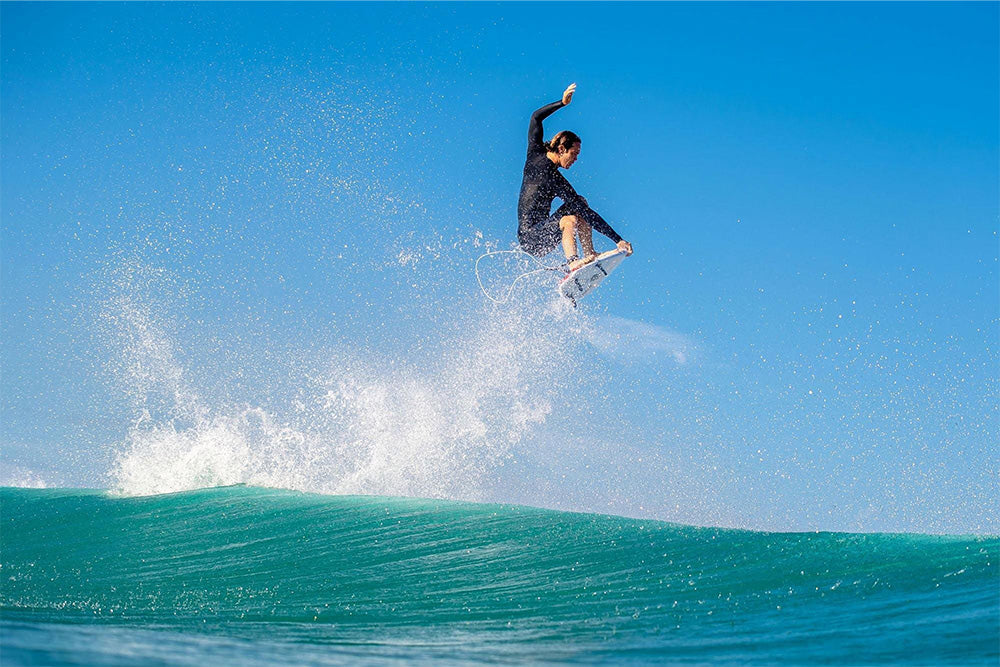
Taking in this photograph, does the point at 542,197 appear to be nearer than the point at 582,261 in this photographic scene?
Yes

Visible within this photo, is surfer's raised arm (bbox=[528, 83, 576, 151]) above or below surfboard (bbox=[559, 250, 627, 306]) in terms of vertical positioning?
above

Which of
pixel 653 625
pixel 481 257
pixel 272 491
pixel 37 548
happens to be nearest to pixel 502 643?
pixel 653 625

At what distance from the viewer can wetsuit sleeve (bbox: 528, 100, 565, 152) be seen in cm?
704

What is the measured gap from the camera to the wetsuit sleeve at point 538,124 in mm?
7043

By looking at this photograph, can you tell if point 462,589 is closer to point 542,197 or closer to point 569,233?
point 569,233

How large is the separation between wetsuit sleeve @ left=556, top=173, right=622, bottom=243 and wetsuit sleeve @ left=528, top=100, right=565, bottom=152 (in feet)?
1.10

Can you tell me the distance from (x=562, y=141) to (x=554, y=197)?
503mm

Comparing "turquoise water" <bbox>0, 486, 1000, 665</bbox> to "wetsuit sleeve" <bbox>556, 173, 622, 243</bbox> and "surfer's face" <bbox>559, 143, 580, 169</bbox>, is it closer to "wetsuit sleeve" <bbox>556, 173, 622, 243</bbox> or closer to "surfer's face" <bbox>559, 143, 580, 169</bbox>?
"wetsuit sleeve" <bbox>556, 173, 622, 243</bbox>

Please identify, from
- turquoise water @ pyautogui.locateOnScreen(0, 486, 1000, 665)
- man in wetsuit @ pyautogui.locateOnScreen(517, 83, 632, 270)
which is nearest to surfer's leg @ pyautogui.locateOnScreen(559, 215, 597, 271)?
man in wetsuit @ pyautogui.locateOnScreen(517, 83, 632, 270)

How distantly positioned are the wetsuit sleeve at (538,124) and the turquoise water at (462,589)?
3598 millimetres

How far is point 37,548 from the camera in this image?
7.91 meters

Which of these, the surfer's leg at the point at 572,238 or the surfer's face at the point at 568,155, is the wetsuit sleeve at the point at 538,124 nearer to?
the surfer's face at the point at 568,155

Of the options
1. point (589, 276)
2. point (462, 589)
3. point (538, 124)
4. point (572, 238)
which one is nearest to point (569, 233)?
point (572, 238)

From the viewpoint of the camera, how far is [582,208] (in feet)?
24.1
